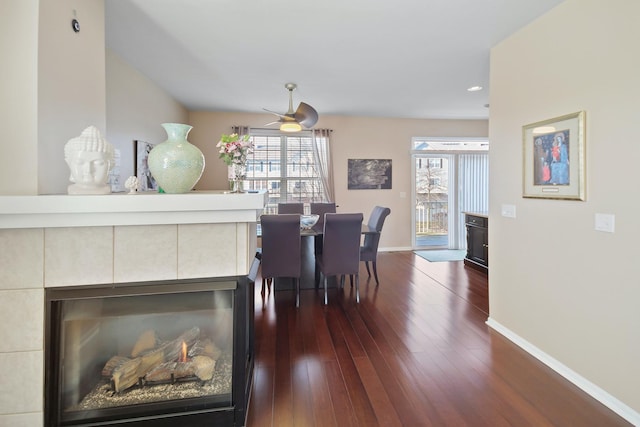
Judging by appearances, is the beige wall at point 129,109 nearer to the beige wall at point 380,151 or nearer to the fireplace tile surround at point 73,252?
the beige wall at point 380,151

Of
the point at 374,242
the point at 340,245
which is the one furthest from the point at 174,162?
the point at 374,242

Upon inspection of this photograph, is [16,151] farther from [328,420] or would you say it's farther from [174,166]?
[328,420]

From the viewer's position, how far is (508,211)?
2.67m

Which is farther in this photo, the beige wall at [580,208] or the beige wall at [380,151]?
the beige wall at [380,151]

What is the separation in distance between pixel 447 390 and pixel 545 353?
952 millimetres

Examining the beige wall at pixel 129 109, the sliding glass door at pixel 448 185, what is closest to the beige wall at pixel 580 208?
the sliding glass door at pixel 448 185

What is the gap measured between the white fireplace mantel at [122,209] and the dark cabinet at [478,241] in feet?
13.3

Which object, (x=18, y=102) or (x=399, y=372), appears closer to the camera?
(x=18, y=102)

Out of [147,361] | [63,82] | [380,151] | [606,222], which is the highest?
[380,151]

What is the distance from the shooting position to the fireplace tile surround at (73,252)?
1.31 meters

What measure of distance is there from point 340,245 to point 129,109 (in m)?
2.80

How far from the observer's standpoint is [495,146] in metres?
2.80

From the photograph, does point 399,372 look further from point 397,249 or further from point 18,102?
point 397,249

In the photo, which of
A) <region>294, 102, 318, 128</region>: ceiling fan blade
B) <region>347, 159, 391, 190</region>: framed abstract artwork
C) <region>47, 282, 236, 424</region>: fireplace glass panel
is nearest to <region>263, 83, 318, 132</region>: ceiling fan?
A: <region>294, 102, 318, 128</region>: ceiling fan blade
